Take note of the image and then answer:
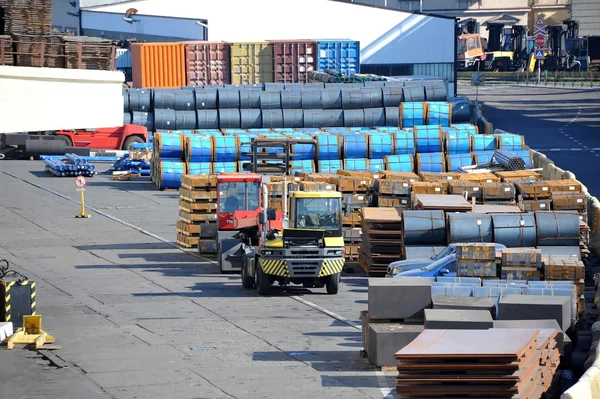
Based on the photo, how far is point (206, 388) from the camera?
17.7 metres

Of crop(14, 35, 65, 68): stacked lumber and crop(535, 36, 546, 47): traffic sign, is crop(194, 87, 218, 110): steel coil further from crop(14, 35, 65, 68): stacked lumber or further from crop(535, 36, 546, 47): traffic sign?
crop(535, 36, 546, 47): traffic sign

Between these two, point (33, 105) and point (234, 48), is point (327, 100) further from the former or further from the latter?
point (33, 105)

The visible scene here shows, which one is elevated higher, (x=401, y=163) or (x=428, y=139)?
(x=428, y=139)

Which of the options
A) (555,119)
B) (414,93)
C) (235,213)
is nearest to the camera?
(235,213)

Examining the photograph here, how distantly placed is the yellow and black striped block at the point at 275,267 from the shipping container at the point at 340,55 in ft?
132

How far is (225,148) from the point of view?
40531 millimetres

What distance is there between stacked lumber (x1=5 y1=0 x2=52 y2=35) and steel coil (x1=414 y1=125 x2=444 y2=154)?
20.1 m

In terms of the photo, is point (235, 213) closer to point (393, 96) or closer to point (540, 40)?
point (393, 96)

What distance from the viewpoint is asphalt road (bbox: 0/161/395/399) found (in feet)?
59.2

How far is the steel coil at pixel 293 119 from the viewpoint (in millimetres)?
47250

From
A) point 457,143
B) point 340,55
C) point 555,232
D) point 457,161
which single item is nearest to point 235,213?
point 555,232

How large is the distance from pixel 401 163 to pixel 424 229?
13159 mm

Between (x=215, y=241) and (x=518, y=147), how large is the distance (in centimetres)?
1400

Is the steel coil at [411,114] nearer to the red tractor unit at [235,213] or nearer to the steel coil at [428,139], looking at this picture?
the steel coil at [428,139]
